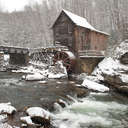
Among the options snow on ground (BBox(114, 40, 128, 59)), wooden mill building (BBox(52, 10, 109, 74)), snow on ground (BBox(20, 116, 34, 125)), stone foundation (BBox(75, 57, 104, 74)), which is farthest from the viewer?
wooden mill building (BBox(52, 10, 109, 74))

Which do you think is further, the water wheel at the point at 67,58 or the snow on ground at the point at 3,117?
the water wheel at the point at 67,58

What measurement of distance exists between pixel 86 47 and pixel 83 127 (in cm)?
1359

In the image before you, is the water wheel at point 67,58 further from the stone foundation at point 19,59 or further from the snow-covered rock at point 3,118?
the snow-covered rock at point 3,118

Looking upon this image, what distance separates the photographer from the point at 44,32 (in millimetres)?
41344

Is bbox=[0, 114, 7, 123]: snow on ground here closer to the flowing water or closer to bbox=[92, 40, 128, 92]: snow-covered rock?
the flowing water

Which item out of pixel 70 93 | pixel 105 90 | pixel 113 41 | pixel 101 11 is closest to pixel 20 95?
pixel 70 93

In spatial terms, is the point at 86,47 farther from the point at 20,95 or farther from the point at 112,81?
the point at 20,95

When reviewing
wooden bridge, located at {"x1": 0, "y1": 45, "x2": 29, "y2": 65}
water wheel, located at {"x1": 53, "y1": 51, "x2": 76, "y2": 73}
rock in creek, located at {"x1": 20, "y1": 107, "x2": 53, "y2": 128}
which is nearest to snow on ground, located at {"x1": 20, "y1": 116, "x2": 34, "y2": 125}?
rock in creek, located at {"x1": 20, "y1": 107, "x2": 53, "y2": 128}

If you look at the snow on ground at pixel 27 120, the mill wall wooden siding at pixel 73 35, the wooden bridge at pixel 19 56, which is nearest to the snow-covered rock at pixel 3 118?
the snow on ground at pixel 27 120

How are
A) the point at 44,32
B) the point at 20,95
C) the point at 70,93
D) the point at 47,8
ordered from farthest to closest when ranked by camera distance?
1. the point at 47,8
2. the point at 44,32
3. the point at 70,93
4. the point at 20,95

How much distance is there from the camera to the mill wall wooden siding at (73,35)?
16688 millimetres

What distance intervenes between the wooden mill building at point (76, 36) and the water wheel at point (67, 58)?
3.23 feet

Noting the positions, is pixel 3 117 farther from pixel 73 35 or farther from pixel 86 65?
pixel 73 35

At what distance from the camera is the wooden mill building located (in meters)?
16.5
